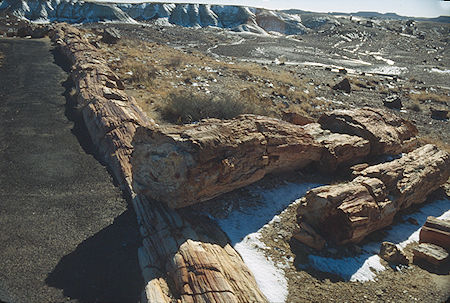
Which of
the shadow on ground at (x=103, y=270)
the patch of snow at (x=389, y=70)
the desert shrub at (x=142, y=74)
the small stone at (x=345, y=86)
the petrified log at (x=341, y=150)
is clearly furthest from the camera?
the patch of snow at (x=389, y=70)

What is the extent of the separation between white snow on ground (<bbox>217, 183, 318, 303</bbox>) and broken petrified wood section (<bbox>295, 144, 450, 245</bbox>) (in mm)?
756

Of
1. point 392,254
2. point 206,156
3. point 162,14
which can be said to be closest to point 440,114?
point 392,254

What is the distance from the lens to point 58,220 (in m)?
5.95

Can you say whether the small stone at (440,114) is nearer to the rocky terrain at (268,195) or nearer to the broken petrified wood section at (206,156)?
the rocky terrain at (268,195)

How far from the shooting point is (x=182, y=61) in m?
21.9

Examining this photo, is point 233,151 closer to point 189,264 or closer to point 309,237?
point 309,237

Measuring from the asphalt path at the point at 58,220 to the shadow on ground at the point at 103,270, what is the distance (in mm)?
14

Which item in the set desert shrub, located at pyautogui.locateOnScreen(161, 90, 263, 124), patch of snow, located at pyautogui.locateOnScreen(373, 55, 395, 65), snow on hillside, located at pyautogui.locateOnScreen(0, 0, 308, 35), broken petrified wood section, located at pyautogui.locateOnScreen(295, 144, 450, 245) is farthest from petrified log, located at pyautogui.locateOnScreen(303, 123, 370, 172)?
snow on hillside, located at pyautogui.locateOnScreen(0, 0, 308, 35)

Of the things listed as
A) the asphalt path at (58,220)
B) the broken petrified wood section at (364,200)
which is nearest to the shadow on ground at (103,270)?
the asphalt path at (58,220)

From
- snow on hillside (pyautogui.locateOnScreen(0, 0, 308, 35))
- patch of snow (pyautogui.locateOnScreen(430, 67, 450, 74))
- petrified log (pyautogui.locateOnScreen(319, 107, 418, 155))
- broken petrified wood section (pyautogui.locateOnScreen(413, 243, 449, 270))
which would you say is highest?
patch of snow (pyautogui.locateOnScreen(430, 67, 450, 74))

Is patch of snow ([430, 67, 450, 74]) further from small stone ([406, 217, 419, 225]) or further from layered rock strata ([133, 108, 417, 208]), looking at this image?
small stone ([406, 217, 419, 225])

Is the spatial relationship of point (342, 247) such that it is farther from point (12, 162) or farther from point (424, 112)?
point (424, 112)

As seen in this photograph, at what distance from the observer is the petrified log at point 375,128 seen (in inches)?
332

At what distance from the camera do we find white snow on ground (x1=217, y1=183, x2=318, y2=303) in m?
4.87
